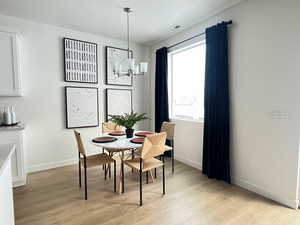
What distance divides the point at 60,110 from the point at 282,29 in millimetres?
3713

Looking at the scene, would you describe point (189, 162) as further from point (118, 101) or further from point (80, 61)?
point (80, 61)

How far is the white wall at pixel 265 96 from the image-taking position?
203cm

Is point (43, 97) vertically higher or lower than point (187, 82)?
lower

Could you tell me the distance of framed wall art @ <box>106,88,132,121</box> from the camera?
3.87 metres

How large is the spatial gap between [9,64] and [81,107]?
1.32 meters

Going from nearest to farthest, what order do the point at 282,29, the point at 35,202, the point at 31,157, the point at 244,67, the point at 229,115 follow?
the point at 282,29
the point at 35,202
the point at 244,67
the point at 229,115
the point at 31,157

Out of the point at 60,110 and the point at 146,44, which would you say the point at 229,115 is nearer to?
the point at 146,44

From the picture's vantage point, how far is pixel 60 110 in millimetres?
3371

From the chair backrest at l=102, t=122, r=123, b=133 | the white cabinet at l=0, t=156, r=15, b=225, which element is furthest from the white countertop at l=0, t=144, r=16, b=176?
the chair backrest at l=102, t=122, r=123, b=133

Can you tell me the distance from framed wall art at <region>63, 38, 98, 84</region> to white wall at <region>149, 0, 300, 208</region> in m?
2.46

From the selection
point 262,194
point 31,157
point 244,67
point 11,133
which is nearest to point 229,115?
point 244,67

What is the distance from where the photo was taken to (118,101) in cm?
401

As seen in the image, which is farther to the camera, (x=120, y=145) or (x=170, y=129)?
(x=170, y=129)

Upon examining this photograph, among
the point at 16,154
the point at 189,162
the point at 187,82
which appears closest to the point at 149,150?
the point at 189,162
